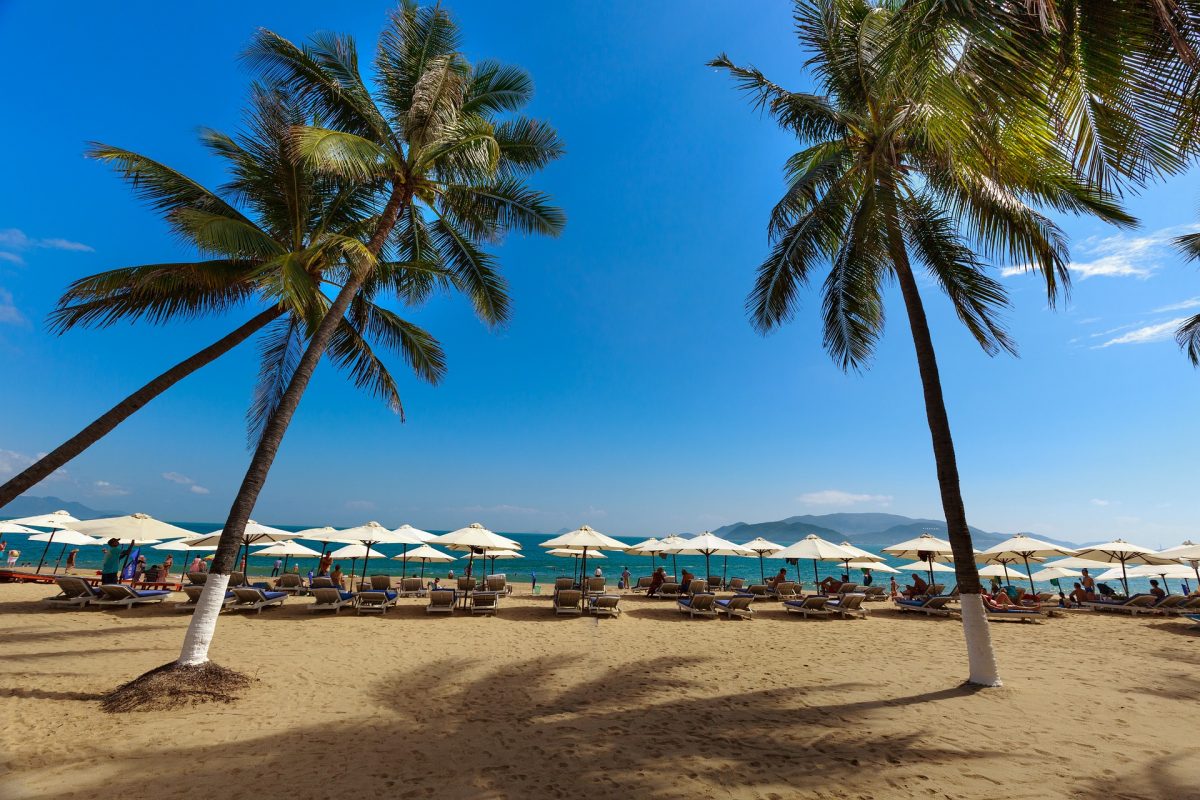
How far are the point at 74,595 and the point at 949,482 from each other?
58.2 ft

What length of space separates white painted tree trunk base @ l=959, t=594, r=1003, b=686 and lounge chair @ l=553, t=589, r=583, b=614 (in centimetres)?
836

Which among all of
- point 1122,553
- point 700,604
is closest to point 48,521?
point 700,604

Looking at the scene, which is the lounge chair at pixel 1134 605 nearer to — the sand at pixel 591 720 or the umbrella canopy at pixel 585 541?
the sand at pixel 591 720

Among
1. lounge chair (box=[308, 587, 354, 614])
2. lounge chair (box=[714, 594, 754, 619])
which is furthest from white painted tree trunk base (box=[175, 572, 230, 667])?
lounge chair (box=[714, 594, 754, 619])

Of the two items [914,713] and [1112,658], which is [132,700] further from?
[1112,658]

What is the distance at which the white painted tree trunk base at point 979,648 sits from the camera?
6707 mm

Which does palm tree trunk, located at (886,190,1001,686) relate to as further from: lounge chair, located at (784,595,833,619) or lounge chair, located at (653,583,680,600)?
lounge chair, located at (653,583,680,600)

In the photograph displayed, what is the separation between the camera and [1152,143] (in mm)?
4008

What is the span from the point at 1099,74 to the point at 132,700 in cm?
1082

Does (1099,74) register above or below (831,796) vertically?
above

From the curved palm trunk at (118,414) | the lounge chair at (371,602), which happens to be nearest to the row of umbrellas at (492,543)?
the lounge chair at (371,602)

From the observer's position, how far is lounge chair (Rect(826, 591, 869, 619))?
1352 centimetres

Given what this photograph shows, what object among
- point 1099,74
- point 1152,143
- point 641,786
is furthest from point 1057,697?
point 1099,74

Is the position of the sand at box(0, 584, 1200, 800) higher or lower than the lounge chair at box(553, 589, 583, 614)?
lower
